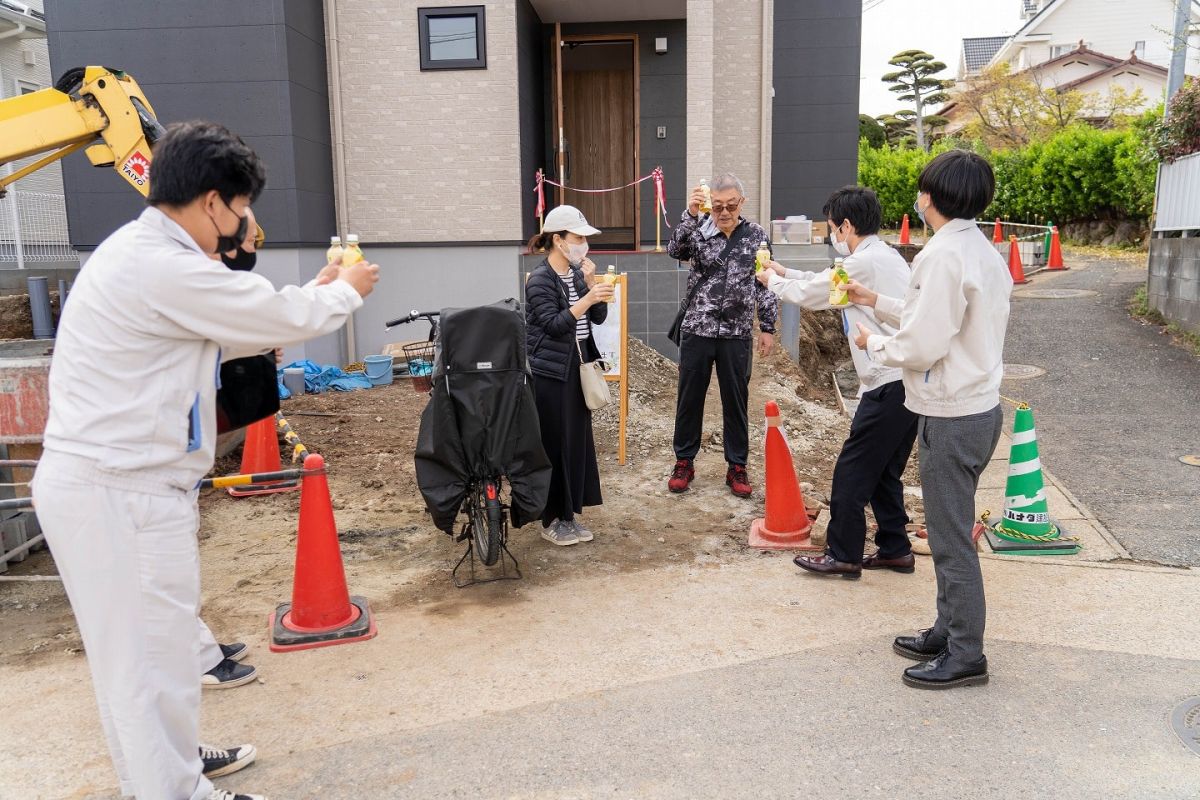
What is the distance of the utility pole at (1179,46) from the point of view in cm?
1252

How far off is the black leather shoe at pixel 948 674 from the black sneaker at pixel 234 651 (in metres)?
2.80

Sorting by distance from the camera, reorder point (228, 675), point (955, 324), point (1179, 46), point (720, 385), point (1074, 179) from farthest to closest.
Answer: point (1074, 179) < point (1179, 46) < point (720, 385) < point (228, 675) < point (955, 324)

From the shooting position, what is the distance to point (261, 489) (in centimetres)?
645

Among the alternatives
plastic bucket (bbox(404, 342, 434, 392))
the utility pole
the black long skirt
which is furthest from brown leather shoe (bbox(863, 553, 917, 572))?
the utility pole

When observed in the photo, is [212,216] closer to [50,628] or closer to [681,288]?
[50,628]

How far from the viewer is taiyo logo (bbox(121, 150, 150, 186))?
560 centimetres

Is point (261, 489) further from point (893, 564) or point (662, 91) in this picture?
point (662, 91)

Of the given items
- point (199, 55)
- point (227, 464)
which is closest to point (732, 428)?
point (227, 464)

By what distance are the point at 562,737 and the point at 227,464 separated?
4.66 meters

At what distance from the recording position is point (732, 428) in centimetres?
629

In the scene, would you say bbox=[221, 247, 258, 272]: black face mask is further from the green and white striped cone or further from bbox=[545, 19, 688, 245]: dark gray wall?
bbox=[545, 19, 688, 245]: dark gray wall

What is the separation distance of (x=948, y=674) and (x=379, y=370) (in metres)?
7.96

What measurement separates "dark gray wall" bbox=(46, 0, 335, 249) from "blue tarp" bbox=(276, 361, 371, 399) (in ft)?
4.91

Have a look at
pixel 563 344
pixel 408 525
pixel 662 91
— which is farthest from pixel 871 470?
pixel 662 91
